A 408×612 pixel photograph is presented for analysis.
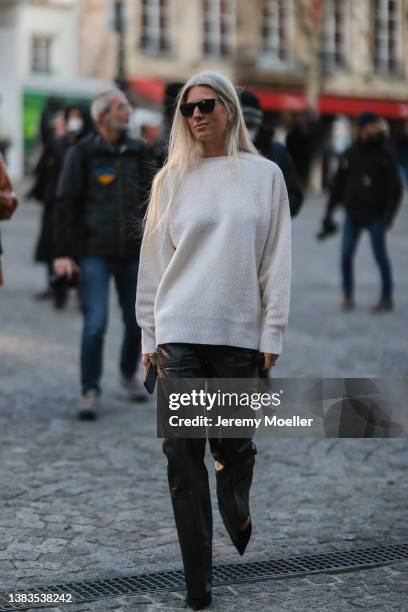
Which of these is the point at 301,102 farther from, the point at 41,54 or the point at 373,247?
the point at 373,247

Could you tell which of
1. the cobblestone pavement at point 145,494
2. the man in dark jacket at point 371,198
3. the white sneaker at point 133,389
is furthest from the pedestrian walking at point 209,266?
the man in dark jacket at point 371,198

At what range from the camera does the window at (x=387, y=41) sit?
45.8 metres

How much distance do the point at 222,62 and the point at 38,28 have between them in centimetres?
630

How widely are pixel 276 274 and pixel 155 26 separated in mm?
39932

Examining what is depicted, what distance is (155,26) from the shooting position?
43.3 meters

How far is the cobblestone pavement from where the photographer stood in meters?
4.76

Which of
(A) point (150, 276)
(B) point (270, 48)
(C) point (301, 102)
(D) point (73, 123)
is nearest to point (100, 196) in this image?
(A) point (150, 276)

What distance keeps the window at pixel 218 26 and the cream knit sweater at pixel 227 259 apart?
4045 centimetres

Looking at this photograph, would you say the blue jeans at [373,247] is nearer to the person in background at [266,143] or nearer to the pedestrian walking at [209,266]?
the person in background at [266,143]

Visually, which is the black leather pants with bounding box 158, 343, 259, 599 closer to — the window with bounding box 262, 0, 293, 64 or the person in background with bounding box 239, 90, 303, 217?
the person in background with bounding box 239, 90, 303, 217

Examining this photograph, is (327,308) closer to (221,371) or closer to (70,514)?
(70,514)

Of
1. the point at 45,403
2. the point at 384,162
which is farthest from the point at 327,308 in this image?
the point at 45,403

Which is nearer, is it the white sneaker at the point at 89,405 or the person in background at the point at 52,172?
the white sneaker at the point at 89,405

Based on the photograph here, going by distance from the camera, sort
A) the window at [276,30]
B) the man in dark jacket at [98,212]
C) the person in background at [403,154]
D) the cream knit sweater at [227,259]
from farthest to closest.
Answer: the window at [276,30], the person in background at [403,154], the man in dark jacket at [98,212], the cream knit sweater at [227,259]
